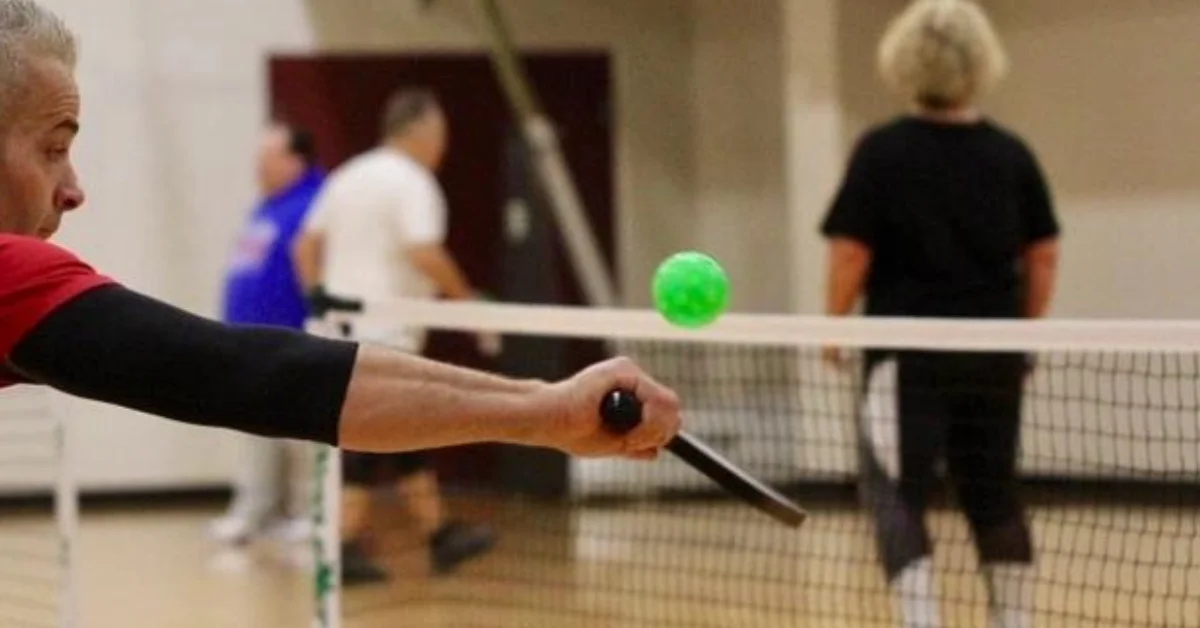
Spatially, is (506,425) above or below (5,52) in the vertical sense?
below

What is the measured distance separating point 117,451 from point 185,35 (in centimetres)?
201

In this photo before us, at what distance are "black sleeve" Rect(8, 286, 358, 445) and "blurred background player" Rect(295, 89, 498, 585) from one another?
14.7ft

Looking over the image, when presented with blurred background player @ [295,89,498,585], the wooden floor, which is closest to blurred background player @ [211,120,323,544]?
the wooden floor

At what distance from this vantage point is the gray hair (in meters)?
2.10

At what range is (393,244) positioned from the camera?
6629mm

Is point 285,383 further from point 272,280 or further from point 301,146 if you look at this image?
point 301,146

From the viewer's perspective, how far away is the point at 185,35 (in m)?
8.91

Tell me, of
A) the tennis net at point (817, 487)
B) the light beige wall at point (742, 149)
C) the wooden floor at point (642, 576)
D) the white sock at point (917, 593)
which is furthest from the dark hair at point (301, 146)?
the white sock at point (917, 593)

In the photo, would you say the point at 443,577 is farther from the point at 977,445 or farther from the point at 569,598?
the point at 977,445

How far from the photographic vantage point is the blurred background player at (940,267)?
4.37 meters

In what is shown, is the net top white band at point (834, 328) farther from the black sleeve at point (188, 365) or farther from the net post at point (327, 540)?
the black sleeve at point (188, 365)

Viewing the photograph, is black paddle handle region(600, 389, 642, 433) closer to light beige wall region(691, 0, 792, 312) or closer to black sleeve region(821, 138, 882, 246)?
black sleeve region(821, 138, 882, 246)

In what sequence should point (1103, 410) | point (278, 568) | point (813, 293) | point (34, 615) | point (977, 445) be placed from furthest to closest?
1. point (813, 293)
2. point (1103, 410)
3. point (278, 568)
4. point (34, 615)
5. point (977, 445)

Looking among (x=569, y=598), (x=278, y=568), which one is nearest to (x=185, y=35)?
(x=278, y=568)
